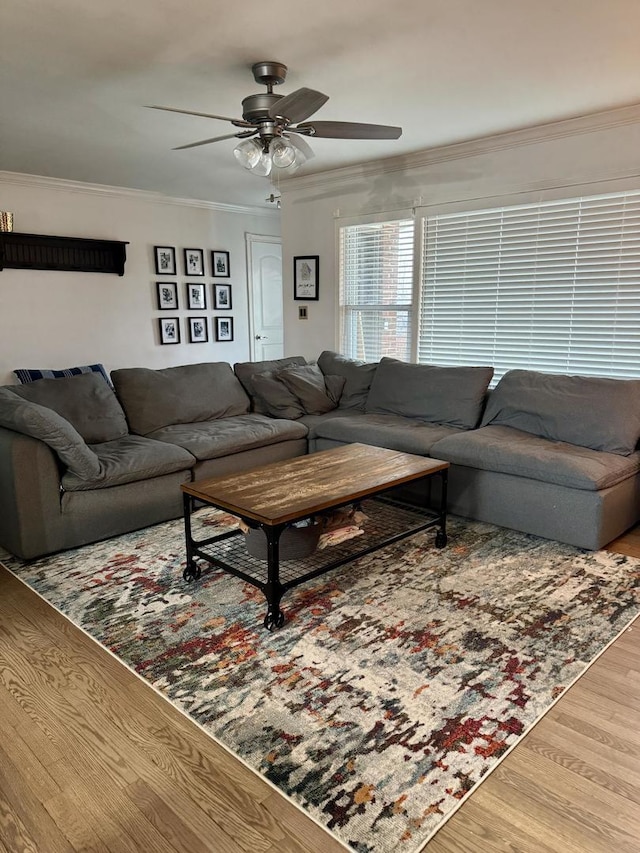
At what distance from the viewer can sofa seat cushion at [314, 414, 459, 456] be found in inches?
149

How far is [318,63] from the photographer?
2.88 meters

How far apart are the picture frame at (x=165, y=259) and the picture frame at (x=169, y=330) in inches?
20.2

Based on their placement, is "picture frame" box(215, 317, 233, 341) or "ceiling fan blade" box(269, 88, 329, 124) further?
"picture frame" box(215, 317, 233, 341)

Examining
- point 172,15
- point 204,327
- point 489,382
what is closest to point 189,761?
point 172,15

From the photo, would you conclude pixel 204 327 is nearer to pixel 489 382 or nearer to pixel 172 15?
pixel 489 382

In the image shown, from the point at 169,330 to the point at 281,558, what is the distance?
4.48 meters

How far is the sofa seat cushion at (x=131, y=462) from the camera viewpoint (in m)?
3.17

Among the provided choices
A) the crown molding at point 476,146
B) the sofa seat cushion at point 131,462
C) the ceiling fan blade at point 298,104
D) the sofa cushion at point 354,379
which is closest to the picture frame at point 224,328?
the crown molding at point 476,146

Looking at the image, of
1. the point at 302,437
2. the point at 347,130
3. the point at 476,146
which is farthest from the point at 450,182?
the point at 302,437

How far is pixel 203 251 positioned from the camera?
6832 mm

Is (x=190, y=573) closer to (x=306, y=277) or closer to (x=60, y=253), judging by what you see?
(x=306, y=277)

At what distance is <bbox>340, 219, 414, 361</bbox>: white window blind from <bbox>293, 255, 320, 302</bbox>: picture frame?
0.99ft

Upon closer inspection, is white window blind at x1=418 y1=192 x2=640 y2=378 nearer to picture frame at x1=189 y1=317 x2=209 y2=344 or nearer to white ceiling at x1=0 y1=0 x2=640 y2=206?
white ceiling at x1=0 y1=0 x2=640 y2=206

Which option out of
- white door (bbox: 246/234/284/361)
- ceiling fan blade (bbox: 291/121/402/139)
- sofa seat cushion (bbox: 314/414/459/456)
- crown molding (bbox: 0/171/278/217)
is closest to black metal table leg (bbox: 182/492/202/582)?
sofa seat cushion (bbox: 314/414/459/456)
